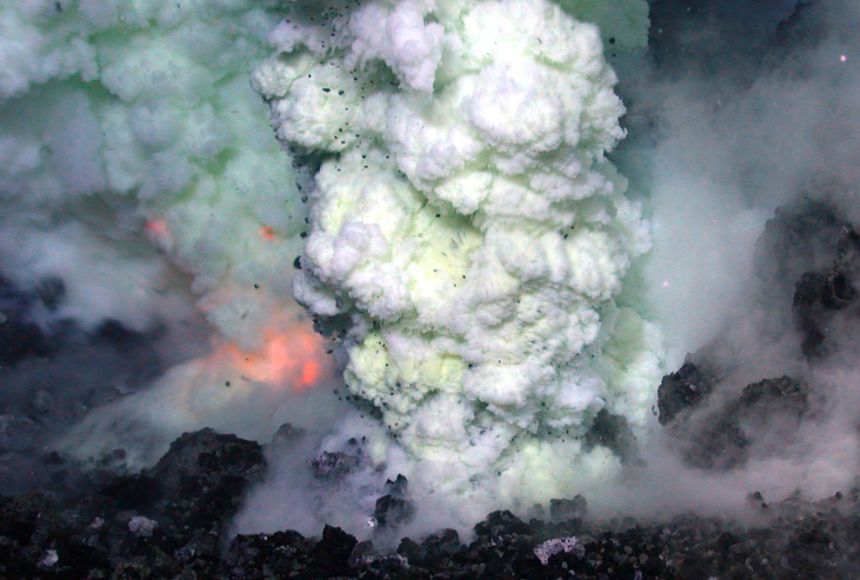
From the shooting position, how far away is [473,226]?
7.35m

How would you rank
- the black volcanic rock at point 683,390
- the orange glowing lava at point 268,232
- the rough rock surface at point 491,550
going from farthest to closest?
the orange glowing lava at point 268,232 < the black volcanic rock at point 683,390 < the rough rock surface at point 491,550

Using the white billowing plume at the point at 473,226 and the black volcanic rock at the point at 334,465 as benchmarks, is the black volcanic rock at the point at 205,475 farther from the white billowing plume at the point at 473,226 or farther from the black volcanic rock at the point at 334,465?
the white billowing plume at the point at 473,226

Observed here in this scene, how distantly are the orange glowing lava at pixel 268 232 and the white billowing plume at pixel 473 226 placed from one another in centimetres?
187

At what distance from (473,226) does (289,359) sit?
3748 mm

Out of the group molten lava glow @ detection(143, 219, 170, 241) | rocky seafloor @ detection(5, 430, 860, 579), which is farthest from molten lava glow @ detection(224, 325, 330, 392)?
rocky seafloor @ detection(5, 430, 860, 579)

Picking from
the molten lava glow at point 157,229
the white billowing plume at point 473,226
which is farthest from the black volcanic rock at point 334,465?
the molten lava glow at point 157,229

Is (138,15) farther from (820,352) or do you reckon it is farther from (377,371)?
(820,352)

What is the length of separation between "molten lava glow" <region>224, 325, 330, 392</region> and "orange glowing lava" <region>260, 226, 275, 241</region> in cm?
117

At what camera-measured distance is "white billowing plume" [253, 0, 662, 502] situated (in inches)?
262

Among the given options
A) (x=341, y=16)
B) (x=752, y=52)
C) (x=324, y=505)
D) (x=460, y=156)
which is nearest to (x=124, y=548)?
(x=324, y=505)

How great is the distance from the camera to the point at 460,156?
6.66 m

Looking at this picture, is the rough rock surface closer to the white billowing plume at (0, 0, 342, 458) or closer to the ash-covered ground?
the ash-covered ground

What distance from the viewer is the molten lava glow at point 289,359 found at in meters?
10.0

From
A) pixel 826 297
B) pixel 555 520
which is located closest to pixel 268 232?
pixel 555 520
